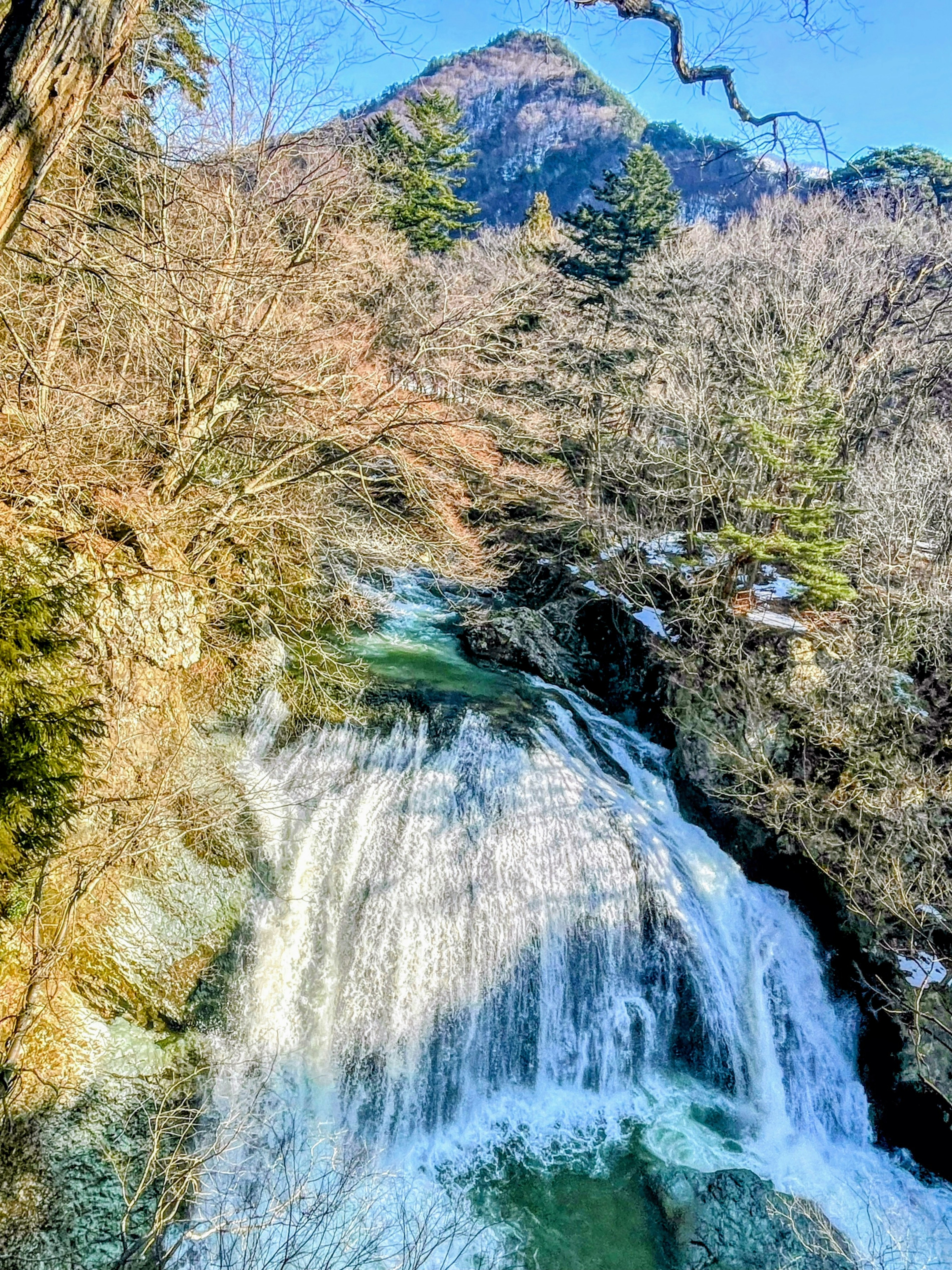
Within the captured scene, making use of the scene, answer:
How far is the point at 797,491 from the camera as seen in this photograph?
10727 millimetres

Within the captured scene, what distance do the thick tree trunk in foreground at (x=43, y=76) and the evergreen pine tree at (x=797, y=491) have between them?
9.28m

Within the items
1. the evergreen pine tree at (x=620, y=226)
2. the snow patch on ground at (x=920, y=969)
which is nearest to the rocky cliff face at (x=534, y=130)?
the evergreen pine tree at (x=620, y=226)

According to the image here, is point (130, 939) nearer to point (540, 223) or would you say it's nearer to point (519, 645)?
point (519, 645)

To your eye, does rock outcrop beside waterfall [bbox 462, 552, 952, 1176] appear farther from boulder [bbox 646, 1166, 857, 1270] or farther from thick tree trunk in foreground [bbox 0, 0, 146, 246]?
thick tree trunk in foreground [bbox 0, 0, 146, 246]

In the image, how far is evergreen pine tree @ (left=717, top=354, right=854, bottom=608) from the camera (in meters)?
9.90

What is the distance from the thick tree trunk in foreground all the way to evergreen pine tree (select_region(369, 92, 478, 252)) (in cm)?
2017

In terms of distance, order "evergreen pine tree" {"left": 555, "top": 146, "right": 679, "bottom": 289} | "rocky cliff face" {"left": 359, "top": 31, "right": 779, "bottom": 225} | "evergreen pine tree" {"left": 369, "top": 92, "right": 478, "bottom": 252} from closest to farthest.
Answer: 1. "evergreen pine tree" {"left": 555, "top": 146, "right": 679, "bottom": 289}
2. "evergreen pine tree" {"left": 369, "top": 92, "right": 478, "bottom": 252}
3. "rocky cliff face" {"left": 359, "top": 31, "right": 779, "bottom": 225}

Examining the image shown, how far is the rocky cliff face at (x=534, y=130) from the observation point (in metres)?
56.3

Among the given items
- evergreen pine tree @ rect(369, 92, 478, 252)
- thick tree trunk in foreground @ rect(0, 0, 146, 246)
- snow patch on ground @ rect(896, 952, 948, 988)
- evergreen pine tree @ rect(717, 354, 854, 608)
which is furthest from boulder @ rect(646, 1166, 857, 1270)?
evergreen pine tree @ rect(369, 92, 478, 252)

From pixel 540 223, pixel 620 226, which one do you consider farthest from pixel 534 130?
pixel 620 226

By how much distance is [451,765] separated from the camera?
7.96 m

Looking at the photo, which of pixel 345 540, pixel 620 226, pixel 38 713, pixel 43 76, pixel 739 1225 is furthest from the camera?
pixel 620 226

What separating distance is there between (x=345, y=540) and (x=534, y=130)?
73.2 meters

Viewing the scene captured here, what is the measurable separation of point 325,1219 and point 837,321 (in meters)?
16.7
